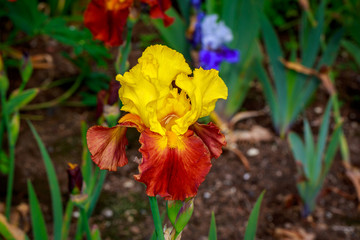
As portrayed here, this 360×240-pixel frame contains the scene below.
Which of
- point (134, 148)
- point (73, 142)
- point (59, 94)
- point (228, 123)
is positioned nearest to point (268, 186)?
point (228, 123)

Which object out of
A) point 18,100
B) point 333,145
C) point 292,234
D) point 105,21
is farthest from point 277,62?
point 18,100

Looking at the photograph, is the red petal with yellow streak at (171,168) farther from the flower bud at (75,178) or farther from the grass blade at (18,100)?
the grass blade at (18,100)

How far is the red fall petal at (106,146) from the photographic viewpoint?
720 mm

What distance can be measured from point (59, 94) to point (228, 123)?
90cm

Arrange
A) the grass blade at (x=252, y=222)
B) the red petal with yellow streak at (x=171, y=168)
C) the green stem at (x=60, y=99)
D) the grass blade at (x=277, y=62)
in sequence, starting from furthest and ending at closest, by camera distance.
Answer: the green stem at (x=60, y=99), the grass blade at (x=277, y=62), the grass blade at (x=252, y=222), the red petal with yellow streak at (x=171, y=168)

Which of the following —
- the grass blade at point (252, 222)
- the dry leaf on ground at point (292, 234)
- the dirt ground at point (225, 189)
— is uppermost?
the grass blade at point (252, 222)

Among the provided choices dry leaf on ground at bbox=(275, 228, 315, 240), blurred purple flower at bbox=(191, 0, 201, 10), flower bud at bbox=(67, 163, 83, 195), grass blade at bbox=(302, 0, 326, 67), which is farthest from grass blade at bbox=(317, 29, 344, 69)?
flower bud at bbox=(67, 163, 83, 195)

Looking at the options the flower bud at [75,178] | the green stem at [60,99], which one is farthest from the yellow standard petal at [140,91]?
the green stem at [60,99]

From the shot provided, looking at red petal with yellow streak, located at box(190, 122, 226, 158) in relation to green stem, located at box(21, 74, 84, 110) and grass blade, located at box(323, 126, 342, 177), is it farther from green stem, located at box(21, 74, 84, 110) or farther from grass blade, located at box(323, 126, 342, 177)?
green stem, located at box(21, 74, 84, 110)

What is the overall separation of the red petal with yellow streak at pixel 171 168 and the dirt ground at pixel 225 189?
3.18 feet

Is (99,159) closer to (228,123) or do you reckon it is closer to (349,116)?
(228,123)

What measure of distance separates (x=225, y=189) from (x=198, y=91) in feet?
3.98

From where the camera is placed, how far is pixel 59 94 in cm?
236

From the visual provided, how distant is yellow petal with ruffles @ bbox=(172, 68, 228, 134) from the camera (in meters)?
0.71
